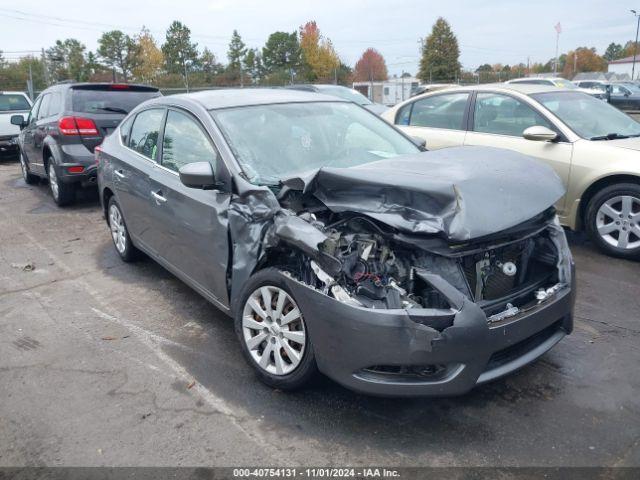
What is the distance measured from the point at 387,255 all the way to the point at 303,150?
4.56ft

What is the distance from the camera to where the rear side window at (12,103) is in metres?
14.5

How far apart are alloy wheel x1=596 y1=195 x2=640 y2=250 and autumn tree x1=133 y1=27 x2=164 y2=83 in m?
55.3

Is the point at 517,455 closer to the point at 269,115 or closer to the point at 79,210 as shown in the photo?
the point at 269,115

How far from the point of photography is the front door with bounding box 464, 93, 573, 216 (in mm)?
5750

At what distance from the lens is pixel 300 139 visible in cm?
408

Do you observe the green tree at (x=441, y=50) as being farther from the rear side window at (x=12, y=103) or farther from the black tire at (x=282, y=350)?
the black tire at (x=282, y=350)

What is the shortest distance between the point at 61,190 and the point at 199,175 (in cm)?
585

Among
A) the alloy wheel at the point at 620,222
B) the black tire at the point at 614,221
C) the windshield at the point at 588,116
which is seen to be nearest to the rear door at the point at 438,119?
the windshield at the point at 588,116

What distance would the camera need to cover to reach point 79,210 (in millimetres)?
8500

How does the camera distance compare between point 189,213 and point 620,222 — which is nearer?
point 189,213

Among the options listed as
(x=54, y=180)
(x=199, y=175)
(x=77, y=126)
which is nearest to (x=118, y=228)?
(x=199, y=175)

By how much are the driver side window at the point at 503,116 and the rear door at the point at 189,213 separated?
12.7 feet

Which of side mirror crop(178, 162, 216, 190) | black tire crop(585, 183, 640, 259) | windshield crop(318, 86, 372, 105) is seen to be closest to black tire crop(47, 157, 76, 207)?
side mirror crop(178, 162, 216, 190)

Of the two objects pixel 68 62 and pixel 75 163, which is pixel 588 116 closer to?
pixel 75 163
